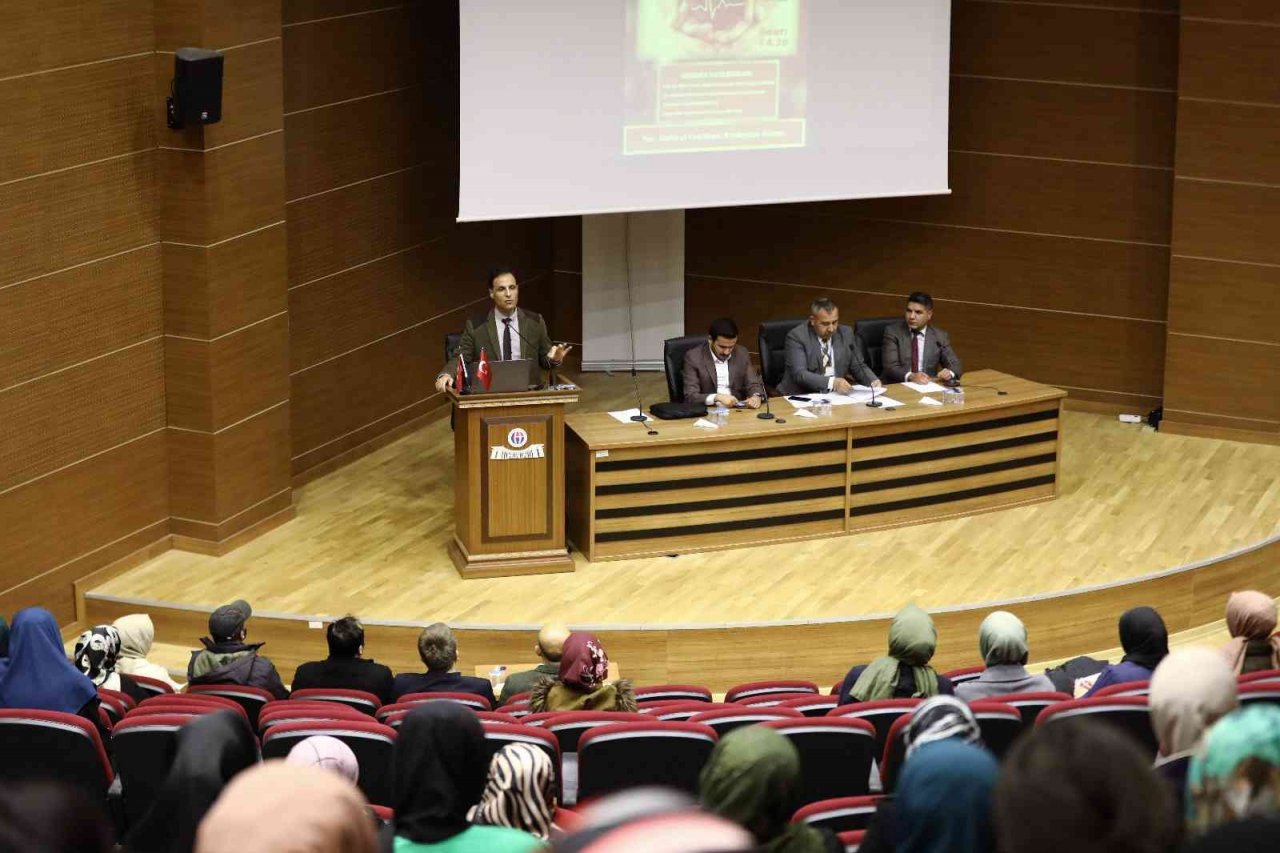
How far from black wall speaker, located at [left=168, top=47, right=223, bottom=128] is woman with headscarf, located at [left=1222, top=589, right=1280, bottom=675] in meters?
5.00

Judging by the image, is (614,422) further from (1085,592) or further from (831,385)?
(1085,592)

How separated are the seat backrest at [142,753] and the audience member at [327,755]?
503 mm

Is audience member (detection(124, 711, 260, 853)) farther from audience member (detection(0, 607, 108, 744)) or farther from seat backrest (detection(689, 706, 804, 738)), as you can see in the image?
audience member (detection(0, 607, 108, 744))

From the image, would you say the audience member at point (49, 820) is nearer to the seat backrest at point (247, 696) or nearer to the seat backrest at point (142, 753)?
the seat backrest at point (142, 753)

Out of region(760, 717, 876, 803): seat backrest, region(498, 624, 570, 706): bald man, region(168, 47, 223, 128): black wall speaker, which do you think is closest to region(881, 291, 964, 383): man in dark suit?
region(168, 47, 223, 128): black wall speaker

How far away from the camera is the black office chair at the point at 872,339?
932 cm

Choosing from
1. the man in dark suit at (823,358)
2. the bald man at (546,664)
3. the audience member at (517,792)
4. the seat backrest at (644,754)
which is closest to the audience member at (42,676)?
the bald man at (546,664)

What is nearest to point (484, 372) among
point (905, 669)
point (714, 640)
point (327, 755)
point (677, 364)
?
point (677, 364)

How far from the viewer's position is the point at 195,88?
24.8 ft

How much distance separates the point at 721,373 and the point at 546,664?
319cm

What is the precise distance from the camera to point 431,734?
8.82 ft

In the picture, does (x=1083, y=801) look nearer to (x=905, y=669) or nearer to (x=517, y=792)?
(x=517, y=792)

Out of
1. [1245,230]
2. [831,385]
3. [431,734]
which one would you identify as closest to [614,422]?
[831,385]

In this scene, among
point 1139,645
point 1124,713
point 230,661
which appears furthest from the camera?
point 230,661
